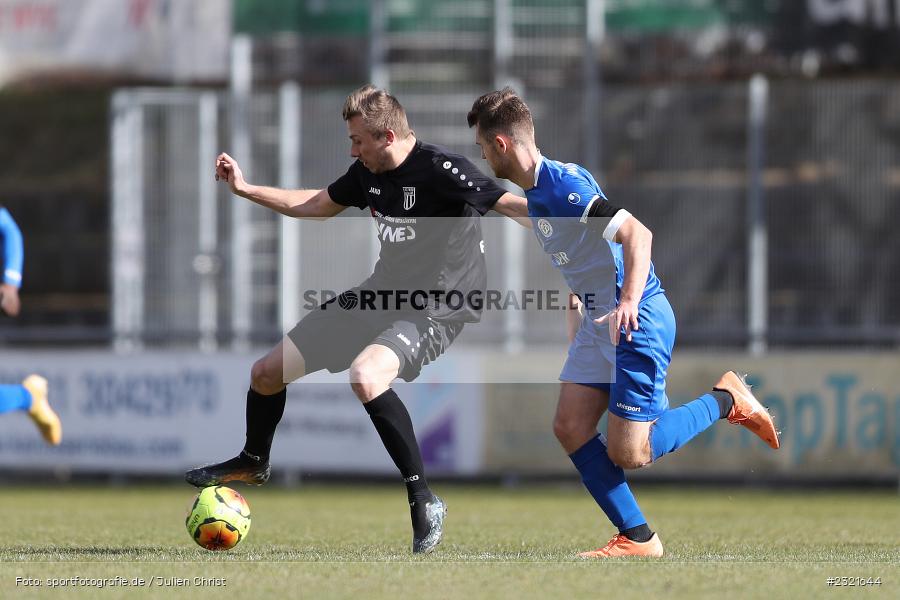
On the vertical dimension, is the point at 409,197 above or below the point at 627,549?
above

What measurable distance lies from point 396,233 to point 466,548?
1.65 m

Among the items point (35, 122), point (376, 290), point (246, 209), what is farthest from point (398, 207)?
point (35, 122)

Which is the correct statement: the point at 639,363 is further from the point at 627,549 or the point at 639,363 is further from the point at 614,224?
the point at 627,549

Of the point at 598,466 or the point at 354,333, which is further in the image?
the point at 354,333

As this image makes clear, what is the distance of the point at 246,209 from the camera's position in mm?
17875

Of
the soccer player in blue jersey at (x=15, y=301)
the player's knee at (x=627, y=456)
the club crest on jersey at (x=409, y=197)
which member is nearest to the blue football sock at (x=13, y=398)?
the soccer player in blue jersey at (x=15, y=301)

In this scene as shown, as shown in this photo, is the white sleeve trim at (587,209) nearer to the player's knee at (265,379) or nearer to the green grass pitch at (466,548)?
the green grass pitch at (466,548)

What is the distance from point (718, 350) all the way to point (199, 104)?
768 cm

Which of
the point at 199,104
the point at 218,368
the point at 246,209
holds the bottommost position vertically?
the point at 218,368

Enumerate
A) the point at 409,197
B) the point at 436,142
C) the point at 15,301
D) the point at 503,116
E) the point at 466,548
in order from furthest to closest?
the point at 436,142 → the point at 15,301 → the point at 466,548 → the point at 409,197 → the point at 503,116

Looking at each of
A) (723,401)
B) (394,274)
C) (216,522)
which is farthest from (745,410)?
(216,522)

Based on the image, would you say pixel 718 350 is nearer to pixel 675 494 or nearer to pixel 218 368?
pixel 675 494

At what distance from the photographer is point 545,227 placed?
677cm

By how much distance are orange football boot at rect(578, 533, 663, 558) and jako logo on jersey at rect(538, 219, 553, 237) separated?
1.48m
